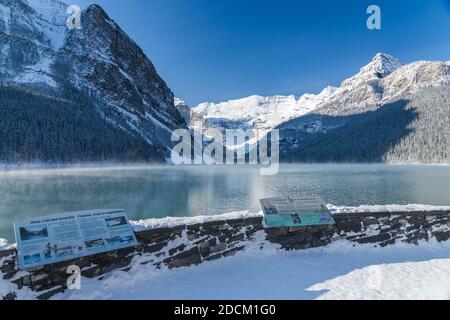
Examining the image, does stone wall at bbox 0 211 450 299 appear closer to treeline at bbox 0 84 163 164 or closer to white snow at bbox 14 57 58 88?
treeline at bbox 0 84 163 164

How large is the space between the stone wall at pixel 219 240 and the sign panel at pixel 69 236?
0.26m

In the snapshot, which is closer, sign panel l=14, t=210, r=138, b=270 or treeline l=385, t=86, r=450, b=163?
sign panel l=14, t=210, r=138, b=270

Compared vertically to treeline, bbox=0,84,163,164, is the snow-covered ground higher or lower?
lower

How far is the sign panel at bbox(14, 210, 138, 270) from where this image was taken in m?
7.34

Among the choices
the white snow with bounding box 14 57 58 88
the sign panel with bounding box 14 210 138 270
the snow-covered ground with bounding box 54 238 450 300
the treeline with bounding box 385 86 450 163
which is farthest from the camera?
the white snow with bounding box 14 57 58 88

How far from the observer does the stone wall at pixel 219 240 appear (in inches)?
291

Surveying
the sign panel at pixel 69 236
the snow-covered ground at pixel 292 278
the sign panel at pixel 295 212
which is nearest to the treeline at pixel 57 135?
the sign panel at pixel 69 236

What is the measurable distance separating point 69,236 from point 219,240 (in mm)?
3823

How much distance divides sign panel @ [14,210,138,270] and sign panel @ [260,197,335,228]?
4123 mm

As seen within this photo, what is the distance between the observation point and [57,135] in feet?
367

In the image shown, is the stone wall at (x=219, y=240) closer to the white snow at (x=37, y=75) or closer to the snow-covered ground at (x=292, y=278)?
the snow-covered ground at (x=292, y=278)

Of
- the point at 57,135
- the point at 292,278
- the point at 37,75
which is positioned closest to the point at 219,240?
the point at 292,278

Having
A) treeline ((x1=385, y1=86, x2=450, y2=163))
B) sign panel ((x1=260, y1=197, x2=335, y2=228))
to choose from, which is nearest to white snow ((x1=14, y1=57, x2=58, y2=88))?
treeline ((x1=385, y1=86, x2=450, y2=163))
